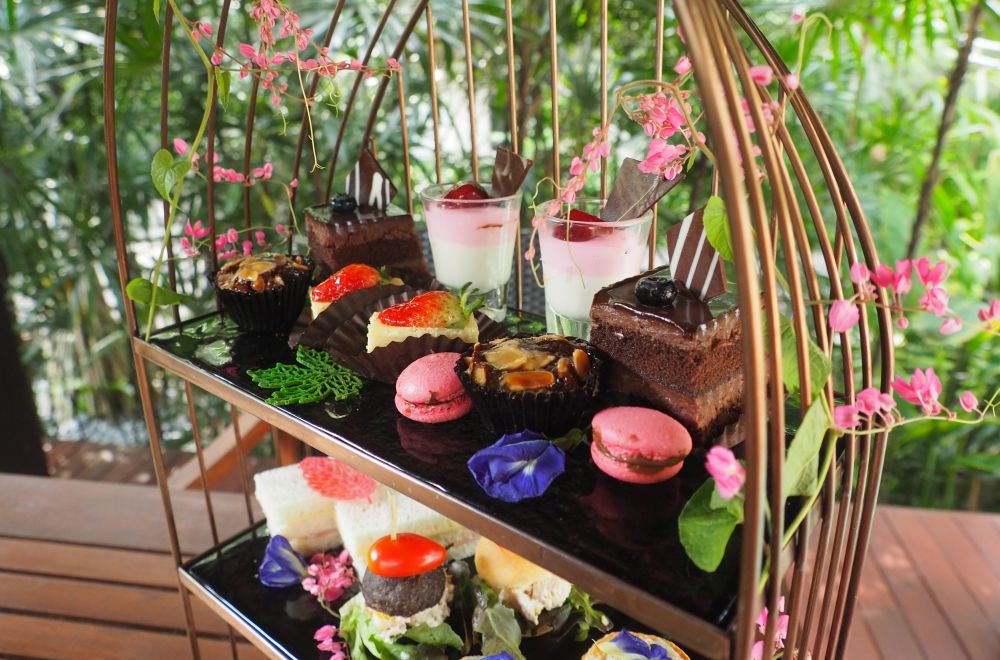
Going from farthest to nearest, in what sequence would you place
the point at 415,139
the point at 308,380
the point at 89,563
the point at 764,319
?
1. the point at 415,139
2. the point at 89,563
3. the point at 308,380
4. the point at 764,319

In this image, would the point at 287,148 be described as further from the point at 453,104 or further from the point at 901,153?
the point at 901,153

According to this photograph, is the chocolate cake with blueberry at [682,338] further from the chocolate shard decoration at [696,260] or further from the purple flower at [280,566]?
the purple flower at [280,566]

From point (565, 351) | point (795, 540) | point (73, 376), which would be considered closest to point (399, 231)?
point (565, 351)

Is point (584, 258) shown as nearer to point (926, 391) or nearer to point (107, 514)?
point (926, 391)

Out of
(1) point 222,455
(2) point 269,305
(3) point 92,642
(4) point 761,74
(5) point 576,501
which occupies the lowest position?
(3) point 92,642

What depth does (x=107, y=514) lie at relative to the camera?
6.19 feet

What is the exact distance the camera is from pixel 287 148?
2.27 m

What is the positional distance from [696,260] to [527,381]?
0.19 meters

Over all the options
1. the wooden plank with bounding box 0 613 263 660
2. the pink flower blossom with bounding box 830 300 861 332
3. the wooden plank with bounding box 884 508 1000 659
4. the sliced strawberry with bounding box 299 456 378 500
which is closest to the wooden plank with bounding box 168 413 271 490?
the wooden plank with bounding box 0 613 263 660

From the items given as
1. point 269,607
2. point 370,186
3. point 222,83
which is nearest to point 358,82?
point 370,186

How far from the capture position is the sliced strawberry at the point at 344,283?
3.04ft

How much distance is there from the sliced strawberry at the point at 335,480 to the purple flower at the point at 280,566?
101 mm

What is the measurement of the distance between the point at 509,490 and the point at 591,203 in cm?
38

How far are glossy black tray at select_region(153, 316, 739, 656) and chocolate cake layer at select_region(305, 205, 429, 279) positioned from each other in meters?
0.22
